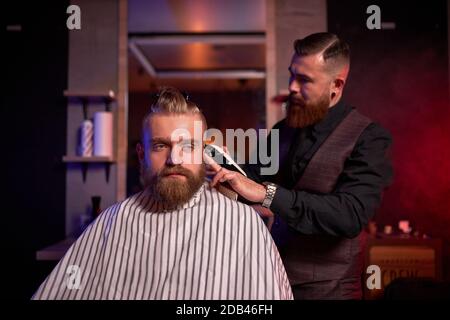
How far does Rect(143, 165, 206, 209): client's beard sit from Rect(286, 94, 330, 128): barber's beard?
1.69 feet

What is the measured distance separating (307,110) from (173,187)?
645mm

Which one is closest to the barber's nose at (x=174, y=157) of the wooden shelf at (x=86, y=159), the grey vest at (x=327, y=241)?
the grey vest at (x=327, y=241)

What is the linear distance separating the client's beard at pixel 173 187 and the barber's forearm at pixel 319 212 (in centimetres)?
30

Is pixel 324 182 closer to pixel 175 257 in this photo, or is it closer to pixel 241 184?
pixel 241 184

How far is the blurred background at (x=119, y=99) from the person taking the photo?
2.64m

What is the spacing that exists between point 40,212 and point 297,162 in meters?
1.86

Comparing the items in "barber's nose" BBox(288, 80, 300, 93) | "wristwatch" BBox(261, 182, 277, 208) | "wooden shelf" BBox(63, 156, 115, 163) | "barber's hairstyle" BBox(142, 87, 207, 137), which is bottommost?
"wristwatch" BBox(261, 182, 277, 208)

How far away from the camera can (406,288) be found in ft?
5.16

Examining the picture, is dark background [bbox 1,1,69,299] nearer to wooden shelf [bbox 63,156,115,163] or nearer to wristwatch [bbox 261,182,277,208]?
wooden shelf [bbox 63,156,115,163]

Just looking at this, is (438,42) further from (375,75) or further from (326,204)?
(326,204)

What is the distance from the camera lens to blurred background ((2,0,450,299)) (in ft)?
8.68

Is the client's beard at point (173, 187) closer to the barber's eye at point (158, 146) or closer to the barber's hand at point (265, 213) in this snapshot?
the barber's eye at point (158, 146)

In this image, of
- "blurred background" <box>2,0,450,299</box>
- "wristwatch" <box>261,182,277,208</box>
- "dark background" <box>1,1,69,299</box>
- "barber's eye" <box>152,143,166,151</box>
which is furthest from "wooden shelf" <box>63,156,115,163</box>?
"wristwatch" <box>261,182,277,208</box>

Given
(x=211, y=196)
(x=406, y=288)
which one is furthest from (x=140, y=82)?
(x=406, y=288)
